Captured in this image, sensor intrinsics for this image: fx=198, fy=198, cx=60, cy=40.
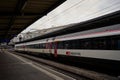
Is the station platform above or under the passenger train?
under

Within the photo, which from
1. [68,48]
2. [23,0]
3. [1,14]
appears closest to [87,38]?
[68,48]

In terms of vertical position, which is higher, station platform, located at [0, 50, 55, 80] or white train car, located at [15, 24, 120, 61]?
white train car, located at [15, 24, 120, 61]

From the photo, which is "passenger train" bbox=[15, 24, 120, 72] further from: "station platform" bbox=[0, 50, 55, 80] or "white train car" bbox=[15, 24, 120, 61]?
"station platform" bbox=[0, 50, 55, 80]

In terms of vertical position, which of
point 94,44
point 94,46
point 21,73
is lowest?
point 21,73

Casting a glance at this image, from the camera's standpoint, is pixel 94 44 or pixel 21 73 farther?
pixel 94 44

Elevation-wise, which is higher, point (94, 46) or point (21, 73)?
point (94, 46)

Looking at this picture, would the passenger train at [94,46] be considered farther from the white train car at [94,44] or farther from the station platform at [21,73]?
the station platform at [21,73]

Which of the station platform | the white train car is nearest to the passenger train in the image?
the white train car

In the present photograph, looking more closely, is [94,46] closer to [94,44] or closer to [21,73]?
[94,44]

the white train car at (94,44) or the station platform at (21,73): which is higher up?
the white train car at (94,44)

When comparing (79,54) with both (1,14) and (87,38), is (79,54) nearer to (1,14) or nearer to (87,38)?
(87,38)

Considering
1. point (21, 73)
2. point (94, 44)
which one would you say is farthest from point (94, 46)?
point (21, 73)

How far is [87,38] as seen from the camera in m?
13.0

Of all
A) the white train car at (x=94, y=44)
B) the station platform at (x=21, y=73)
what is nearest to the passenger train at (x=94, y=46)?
the white train car at (x=94, y=44)
